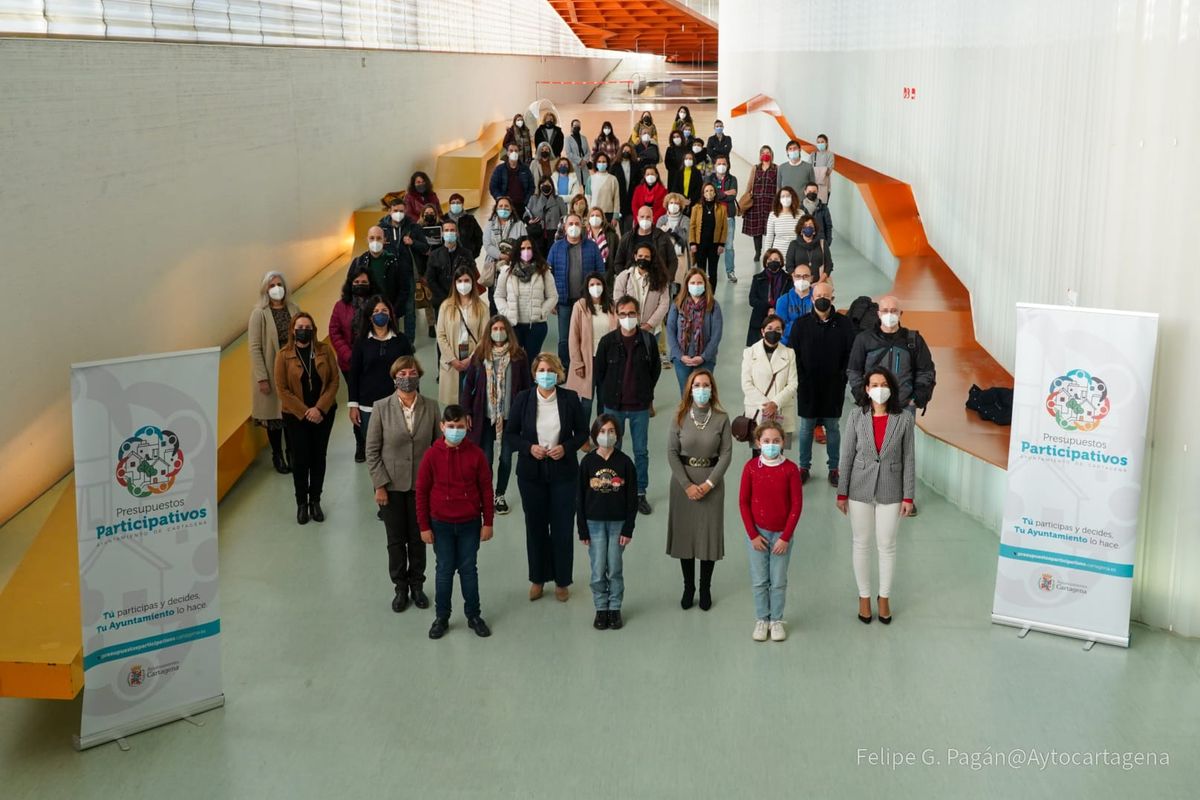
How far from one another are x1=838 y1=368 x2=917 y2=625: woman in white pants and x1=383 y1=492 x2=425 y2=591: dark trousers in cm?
270

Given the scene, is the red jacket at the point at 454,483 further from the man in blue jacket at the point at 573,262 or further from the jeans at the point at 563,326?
the jeans at the point at 563,326

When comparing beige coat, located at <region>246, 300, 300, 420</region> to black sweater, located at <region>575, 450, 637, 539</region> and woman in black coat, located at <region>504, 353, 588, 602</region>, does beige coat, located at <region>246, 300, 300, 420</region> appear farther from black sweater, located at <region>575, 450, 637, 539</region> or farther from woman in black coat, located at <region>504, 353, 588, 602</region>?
→ black sweater, located at <region>575, 450, 637, 539</region>

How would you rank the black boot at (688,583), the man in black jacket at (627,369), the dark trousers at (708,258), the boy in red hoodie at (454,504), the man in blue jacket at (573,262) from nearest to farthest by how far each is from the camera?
the boy in red hoodie at (454,504) → the black boot at (688,583) → the man in black jacket at (627,369) → the man in blue jacket at (573,262) → the dark trousers at (708,258)

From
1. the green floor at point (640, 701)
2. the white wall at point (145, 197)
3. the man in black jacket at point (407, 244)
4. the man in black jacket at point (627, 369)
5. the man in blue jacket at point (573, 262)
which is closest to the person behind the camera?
the green floor at point (640, 701)

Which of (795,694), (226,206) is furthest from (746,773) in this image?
(226,206)

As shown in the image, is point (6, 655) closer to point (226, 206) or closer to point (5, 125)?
point (5, 125)

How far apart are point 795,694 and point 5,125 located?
631 centimetres

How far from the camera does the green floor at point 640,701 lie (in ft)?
20.1

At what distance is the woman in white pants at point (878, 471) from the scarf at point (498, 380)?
8.57 feet

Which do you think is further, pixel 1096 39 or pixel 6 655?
pixel 1096 39

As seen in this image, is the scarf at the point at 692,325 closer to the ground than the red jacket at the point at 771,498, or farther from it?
farther from it

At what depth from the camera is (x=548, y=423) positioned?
784cm

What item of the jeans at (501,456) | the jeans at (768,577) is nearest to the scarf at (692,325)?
the jeans at (501,456)

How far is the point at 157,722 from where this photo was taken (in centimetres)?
667
